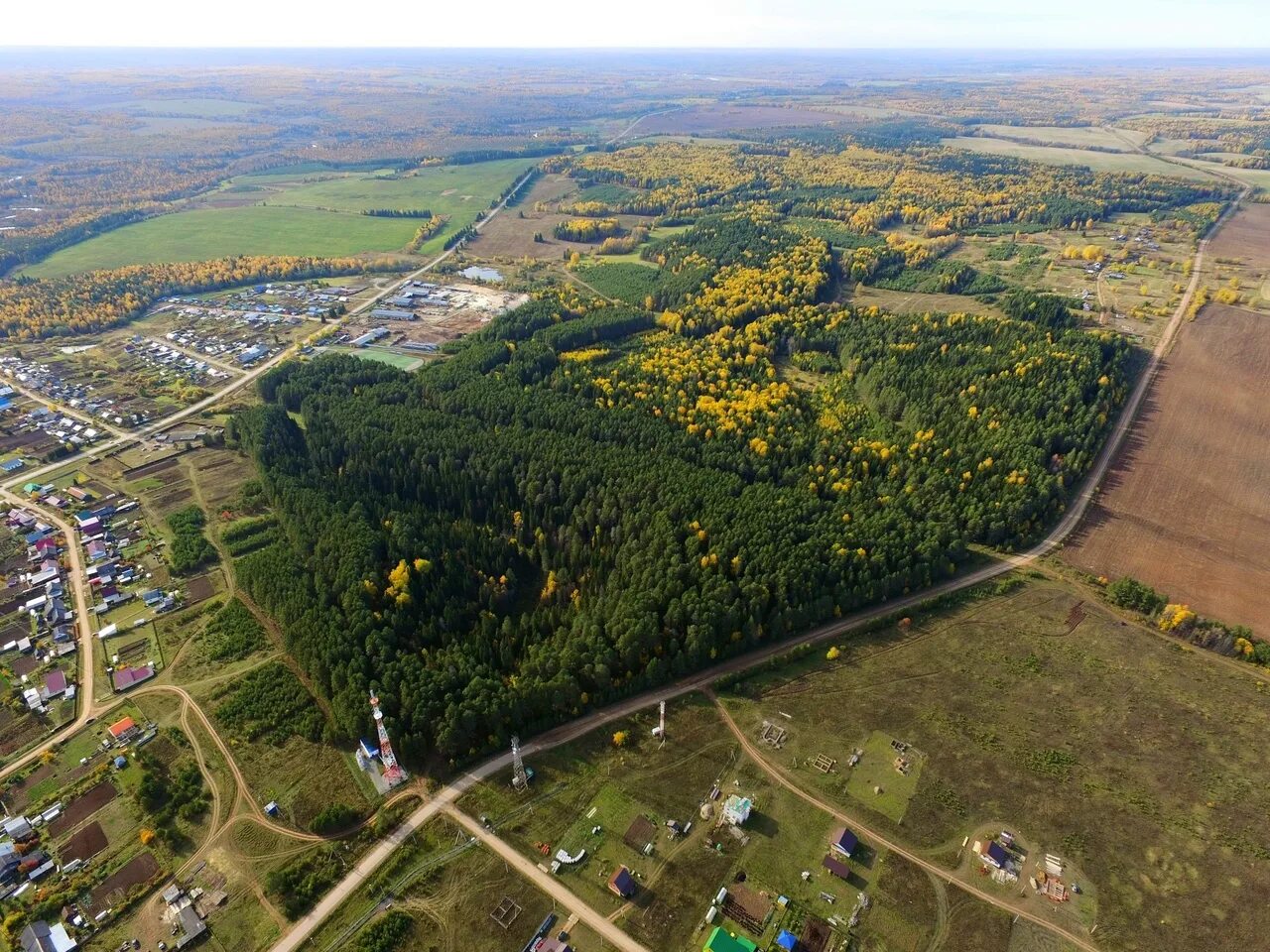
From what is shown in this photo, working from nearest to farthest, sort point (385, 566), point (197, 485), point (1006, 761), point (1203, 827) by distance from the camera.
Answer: point (1203, 827) → point (1006, 761) → point (385, 566) → point (197, 485)

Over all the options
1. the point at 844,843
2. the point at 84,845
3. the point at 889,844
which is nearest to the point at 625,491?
the point at 844,843

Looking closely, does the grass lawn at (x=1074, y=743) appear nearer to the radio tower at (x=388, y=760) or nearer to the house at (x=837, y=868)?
the house at (x=837, y=868)

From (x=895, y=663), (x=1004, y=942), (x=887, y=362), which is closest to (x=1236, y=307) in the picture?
(x=887, y=362)

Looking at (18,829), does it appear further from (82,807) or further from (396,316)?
(396,316)

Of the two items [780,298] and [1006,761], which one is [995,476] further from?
[780,298]

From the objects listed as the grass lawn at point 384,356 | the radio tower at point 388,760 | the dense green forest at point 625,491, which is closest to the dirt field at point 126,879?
the dense green forest at point 625,491

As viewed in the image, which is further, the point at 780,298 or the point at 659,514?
the point at 780,298

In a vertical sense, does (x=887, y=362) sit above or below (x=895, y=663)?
above
